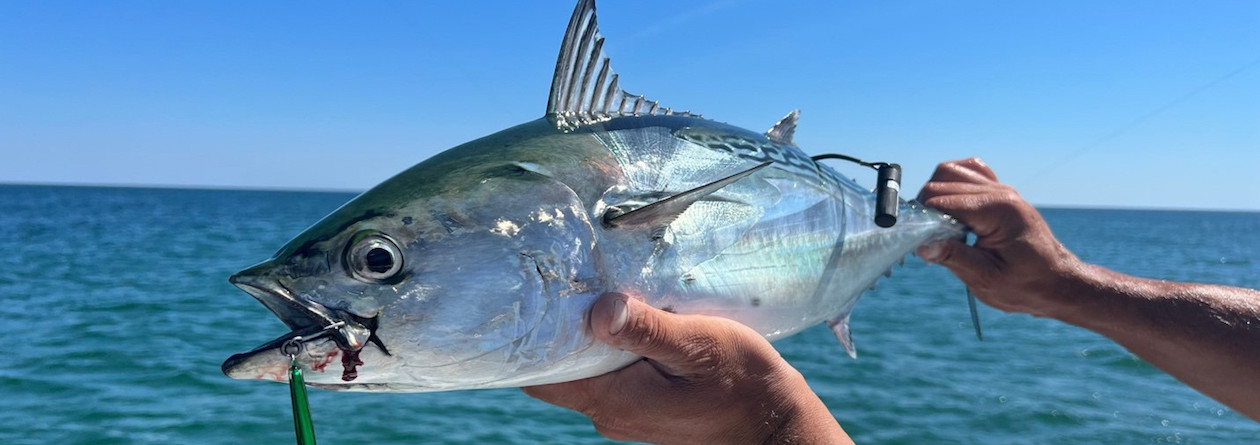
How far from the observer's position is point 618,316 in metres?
1.85

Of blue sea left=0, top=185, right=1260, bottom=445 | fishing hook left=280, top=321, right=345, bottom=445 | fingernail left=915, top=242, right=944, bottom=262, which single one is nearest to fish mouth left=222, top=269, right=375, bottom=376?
fishing hook left=280, top=321, right=345, bottom=445

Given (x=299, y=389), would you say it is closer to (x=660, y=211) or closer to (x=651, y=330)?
(x=651, y=330)

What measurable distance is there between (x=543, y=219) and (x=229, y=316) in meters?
16.8

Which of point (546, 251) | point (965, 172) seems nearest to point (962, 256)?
point (965, 172)

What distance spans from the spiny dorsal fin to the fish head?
3.3 inches

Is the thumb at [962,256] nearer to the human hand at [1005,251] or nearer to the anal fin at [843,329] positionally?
the human hand at [1005,251]

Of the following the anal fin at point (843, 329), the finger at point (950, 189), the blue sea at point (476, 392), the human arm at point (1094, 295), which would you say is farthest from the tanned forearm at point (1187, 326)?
the blue sea at point (476, 392)

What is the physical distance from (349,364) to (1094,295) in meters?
2.70

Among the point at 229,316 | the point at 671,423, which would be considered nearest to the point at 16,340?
the point at 229,316

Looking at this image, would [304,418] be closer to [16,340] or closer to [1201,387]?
[1201,387]

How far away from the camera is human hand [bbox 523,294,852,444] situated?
2.09m

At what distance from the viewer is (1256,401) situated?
2838 mm

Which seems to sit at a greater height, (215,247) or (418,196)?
(418,196)

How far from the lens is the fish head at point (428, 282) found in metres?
1.69
